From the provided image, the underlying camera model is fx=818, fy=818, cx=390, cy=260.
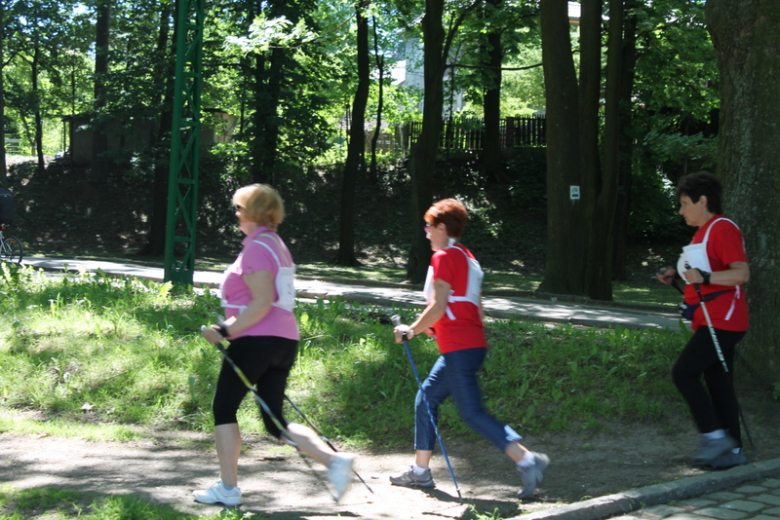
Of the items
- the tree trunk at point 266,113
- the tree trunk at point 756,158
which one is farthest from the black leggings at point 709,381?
the tree trunk at point 266,113

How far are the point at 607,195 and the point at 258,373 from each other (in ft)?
44.8

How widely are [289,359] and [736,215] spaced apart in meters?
3.87

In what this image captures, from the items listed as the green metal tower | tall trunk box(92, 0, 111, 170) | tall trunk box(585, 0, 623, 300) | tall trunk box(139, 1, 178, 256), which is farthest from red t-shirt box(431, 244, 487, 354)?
tall trunk box(92, 0, 111, 170)

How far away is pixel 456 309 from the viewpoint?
4.74m

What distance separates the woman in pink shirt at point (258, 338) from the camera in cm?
436

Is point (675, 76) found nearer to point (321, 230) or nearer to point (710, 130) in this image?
point (710, 130)

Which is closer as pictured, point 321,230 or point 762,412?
point 762,412

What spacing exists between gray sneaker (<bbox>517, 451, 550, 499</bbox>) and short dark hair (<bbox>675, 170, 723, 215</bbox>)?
6.65 ft

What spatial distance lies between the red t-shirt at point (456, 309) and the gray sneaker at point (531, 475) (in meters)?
0.77

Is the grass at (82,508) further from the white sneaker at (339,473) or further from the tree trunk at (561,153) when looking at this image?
the tree trunk at (561,153)

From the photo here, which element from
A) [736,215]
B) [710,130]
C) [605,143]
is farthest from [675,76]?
[736,215]

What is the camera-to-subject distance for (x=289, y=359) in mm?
4570

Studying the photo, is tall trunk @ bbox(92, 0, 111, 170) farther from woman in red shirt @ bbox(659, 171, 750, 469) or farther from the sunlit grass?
woman in red shirt @ bbox(659, 171, 750, 469)

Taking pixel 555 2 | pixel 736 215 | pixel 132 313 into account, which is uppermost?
pixel 555 2
